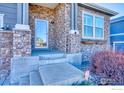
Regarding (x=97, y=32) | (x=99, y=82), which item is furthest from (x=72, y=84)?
(x=97, y=32)

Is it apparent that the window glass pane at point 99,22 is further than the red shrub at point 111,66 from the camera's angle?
Yes

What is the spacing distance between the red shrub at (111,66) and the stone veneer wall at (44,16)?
176cm

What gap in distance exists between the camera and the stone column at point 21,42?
231 centimetres

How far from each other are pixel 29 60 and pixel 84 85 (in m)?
1.25

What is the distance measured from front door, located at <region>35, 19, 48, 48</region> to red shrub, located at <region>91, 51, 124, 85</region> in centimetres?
172

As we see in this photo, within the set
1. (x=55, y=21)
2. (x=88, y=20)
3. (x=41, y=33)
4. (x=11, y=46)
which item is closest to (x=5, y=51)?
(x=11, y=46)

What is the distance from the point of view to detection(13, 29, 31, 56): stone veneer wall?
2.31 m

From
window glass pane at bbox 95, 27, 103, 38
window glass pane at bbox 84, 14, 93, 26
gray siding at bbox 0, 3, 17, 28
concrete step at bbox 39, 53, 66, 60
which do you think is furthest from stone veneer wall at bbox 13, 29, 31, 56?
window glass pane at bbox 95, 27, 103, 38

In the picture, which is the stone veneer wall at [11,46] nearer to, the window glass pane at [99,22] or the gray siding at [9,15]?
Result: the gray siding at [9,15]

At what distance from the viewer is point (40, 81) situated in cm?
176

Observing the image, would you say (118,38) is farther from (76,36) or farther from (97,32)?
(97,32)

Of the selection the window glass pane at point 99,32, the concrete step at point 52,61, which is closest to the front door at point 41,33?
the concrete step at point 52,61

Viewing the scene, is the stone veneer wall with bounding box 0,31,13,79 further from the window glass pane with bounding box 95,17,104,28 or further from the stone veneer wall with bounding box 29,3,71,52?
the window glass pane with bounding box 95,17,104,28

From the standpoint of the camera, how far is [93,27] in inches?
142
